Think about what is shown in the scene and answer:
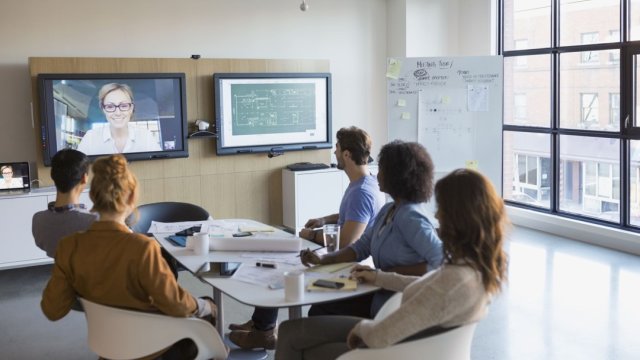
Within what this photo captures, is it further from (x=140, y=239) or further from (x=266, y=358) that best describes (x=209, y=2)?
(x=140, y=239)

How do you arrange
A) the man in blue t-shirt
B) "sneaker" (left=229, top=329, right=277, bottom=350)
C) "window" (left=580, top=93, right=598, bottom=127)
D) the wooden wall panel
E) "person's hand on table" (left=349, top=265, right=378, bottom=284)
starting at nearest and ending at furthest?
1. "person's hand on table" (left=349, top=265, right=378, bottom=284)
2. the man in blue t-shirt
3. "sneaker" (left=229, top=329, right=277, bottom=350)
4. the wooden wall panel
5. "window" (left=580, top=93, right=598, bottom=127)

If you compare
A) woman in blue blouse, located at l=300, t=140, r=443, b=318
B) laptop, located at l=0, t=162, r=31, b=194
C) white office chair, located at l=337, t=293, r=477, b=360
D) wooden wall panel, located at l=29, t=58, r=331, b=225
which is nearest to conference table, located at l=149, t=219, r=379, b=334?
woman in blue blouse, located at l=300, t=140, r=443, b=318

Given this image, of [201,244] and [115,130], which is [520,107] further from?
[201,244]

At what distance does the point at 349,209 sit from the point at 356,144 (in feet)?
1.21

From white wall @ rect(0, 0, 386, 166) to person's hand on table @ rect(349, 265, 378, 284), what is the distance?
4.08 meters

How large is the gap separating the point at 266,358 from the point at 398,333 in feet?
5.84

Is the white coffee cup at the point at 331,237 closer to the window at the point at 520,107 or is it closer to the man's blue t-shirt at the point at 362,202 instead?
the man's blue t-shirt at the point at 362,202

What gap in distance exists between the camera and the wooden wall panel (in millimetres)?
5977

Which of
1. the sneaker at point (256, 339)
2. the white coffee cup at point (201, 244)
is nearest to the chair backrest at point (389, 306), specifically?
the white coffee cup at point (201, 244)

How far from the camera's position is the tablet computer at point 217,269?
2981 millimetres

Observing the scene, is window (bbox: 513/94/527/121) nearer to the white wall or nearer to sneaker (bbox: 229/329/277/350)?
the white wall

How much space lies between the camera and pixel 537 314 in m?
4.58

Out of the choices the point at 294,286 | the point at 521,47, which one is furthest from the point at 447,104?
the point at 294,286

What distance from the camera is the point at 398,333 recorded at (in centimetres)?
222
